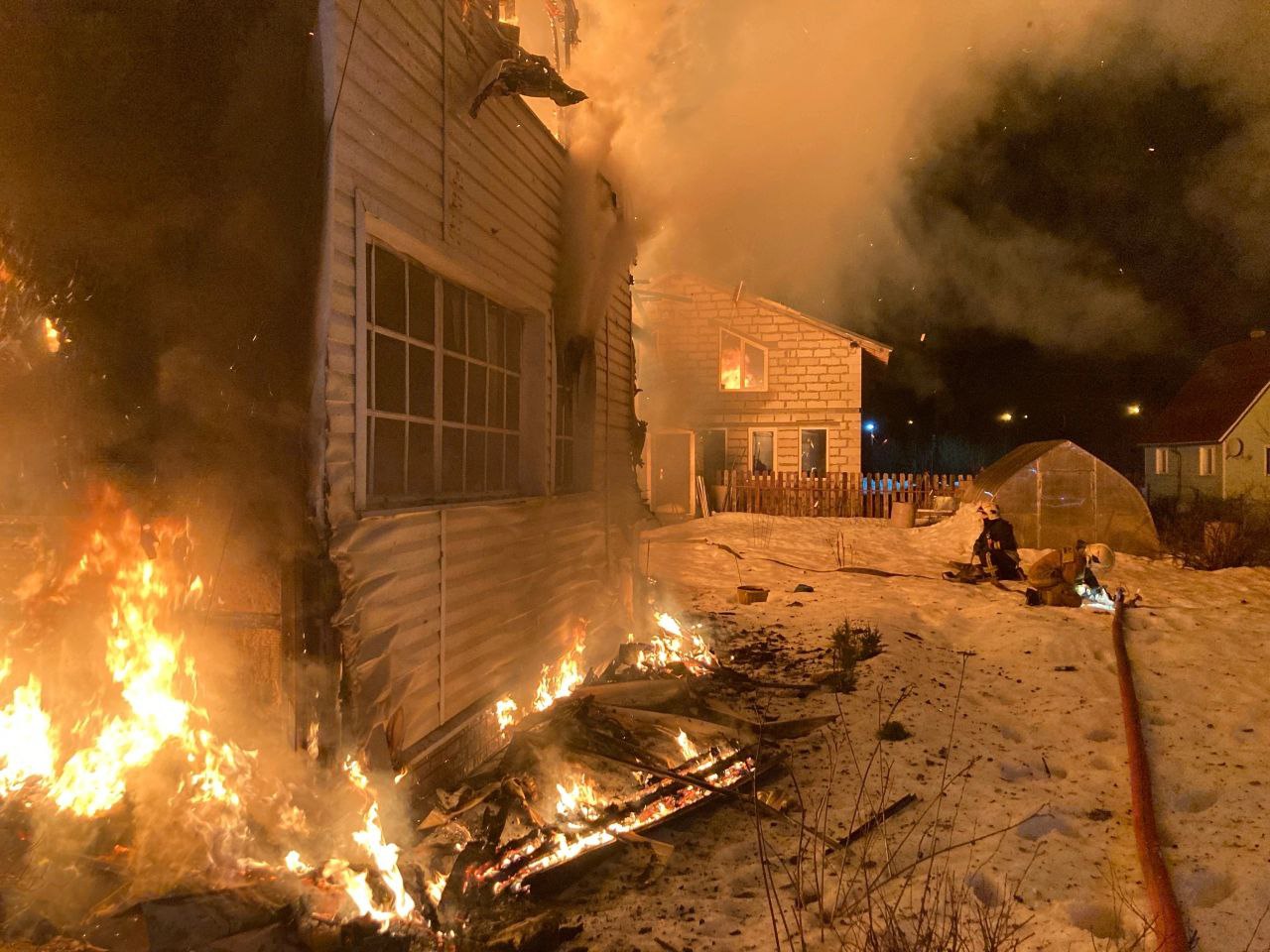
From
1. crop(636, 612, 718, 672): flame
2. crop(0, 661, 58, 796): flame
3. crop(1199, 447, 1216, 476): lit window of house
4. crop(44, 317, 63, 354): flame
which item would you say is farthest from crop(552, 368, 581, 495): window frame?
crop(1199, 447, 1216, 476): lit window of house

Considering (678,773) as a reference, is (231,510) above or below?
above

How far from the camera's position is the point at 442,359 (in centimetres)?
526

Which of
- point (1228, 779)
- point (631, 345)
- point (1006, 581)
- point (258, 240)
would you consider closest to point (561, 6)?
point (631, 345)

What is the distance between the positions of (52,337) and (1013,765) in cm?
663

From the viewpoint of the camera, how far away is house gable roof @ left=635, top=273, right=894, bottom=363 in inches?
848

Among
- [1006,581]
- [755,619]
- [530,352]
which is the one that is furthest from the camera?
[1006,581]

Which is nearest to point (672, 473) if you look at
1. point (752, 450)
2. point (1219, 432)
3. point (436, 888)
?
point (752, 450)

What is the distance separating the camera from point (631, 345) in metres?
10.2

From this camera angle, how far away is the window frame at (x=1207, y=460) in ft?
78.9

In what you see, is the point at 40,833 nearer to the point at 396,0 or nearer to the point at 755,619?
the point at 396,0

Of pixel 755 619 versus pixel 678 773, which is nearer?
pixel 678 773

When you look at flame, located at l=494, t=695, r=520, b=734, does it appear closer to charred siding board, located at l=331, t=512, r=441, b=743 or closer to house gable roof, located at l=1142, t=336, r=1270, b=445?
charred siding board, located at l=331, t=512, r=441, b=743

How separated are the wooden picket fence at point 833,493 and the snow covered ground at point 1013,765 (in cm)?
942

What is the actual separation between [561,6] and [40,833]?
28.5 ft
